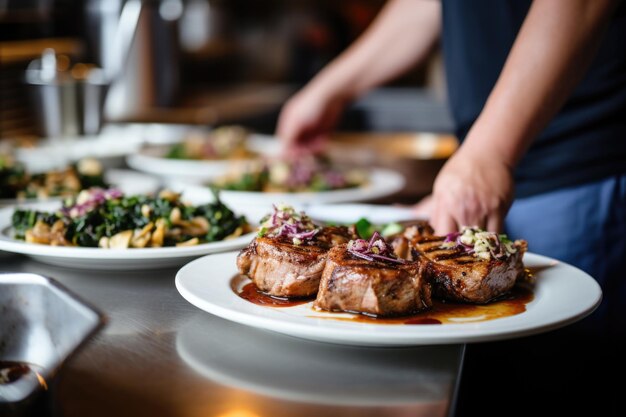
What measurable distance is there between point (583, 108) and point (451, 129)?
384 cm

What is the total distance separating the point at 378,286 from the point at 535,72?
900mm

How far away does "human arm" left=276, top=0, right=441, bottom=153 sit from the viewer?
3.42 meters

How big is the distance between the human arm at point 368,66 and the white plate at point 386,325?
6.66 ft

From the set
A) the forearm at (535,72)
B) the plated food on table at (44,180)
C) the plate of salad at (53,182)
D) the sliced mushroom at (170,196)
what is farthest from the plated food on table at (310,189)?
the forearm at (535,72)

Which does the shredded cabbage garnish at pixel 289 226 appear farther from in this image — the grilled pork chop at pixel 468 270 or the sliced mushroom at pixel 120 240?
the sliced mushroom at pixel 120 240

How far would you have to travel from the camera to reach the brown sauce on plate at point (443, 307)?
4.59 ft

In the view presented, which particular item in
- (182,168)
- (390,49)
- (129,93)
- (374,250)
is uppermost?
(390,49)

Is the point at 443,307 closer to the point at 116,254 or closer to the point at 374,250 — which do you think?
the point at 374,250

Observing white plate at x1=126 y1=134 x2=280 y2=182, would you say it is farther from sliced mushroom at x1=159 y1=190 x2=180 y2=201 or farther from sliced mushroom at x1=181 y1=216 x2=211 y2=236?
sliced mushroom at x1=181 y1=216 x2=211 y2=236

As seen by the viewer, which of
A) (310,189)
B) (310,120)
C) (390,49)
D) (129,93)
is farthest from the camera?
(129,93)

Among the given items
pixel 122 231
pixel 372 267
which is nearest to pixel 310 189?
pixel 122 231

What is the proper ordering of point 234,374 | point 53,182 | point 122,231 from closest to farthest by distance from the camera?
point 234,374 < point 122,231 < point 53,182

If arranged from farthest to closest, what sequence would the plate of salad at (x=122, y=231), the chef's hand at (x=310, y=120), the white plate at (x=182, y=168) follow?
the chef's hand at (x=310, y=120)
the white plate at (x=182, y=168)
the plate of salad at (x=122, y=231)

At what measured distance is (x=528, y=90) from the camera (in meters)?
1.94
